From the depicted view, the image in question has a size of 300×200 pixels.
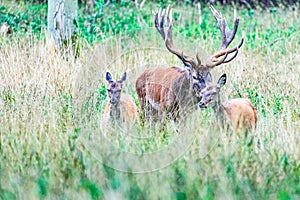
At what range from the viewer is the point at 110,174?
4.78 m

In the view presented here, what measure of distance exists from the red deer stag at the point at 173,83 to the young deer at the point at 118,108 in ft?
0.52

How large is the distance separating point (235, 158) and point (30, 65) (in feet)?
14.4

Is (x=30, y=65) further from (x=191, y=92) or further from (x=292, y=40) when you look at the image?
(x=292, y=40)

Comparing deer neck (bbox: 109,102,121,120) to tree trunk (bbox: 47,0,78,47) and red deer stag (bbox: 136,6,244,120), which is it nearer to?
red deer stag (bbox: 136,6,244,120)

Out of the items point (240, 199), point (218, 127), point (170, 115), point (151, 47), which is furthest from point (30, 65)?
point (240, 199)

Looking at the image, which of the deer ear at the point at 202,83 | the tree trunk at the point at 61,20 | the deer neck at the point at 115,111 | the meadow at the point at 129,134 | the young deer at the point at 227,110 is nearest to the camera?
the meadow at the point at 129,134

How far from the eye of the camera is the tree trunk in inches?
399

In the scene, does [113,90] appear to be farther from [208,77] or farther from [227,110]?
[227,110]

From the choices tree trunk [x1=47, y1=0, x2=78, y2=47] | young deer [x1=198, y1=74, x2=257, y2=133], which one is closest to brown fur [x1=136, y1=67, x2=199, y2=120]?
young deer [x1=198, y1=74, x2=257, y2=133]

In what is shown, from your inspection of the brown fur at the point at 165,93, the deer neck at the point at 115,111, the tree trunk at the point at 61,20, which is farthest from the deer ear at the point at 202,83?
the tree trunk at the point at 61,20

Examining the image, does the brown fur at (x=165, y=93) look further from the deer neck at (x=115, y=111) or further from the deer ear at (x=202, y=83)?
the deer neck at (x=115, y=111)

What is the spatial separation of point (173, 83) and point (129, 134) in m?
1.30

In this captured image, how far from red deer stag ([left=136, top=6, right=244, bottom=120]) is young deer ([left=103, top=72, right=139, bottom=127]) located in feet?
0.52

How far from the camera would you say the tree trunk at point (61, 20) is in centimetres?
1014
